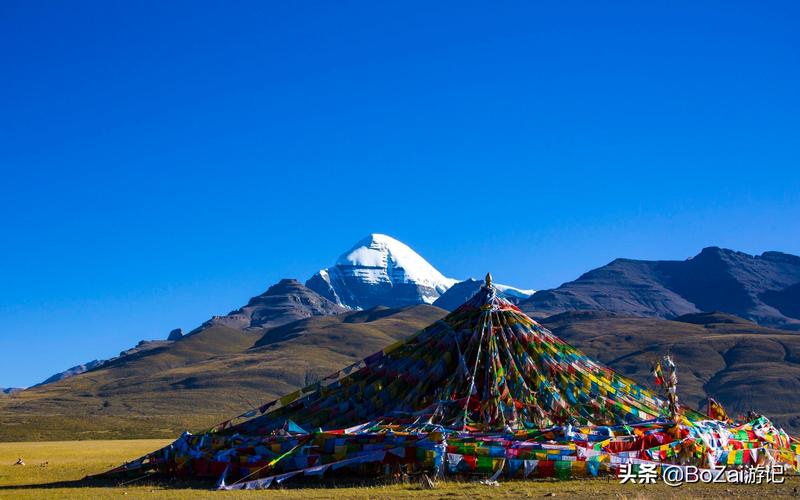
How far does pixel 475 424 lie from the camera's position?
2967cm

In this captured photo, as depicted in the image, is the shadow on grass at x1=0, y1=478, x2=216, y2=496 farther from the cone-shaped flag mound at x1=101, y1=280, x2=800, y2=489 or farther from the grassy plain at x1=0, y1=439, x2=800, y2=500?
the cone-shaped flag mound at x1=101, y1=280, x2=800, y2=489

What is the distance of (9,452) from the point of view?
54750 mm

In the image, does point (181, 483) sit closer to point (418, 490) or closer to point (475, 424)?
point (418, 490)

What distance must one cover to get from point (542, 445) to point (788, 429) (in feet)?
457

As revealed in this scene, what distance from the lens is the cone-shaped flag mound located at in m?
27.2

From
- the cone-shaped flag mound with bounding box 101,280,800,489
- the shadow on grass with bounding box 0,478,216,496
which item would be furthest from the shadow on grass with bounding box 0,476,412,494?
the cone-shaped flag mound with bounding box 101,280,800,489

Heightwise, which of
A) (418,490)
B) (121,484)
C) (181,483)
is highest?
(121,484)

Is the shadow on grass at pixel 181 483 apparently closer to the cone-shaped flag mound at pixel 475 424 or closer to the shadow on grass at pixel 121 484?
the shadow on grass at pixel 121 484

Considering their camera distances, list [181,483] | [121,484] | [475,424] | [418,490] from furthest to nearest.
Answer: [121,484]
[475,424]
[181,483]
[418,490]

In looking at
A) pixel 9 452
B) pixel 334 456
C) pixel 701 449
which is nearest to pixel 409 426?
pixel 334 456

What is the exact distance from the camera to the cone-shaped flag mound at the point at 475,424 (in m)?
27.2

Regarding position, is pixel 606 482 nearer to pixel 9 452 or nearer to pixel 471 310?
pixel 471 310

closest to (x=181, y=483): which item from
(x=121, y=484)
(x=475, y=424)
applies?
(x=121, y=484)

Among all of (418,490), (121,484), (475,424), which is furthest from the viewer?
(121,484)
